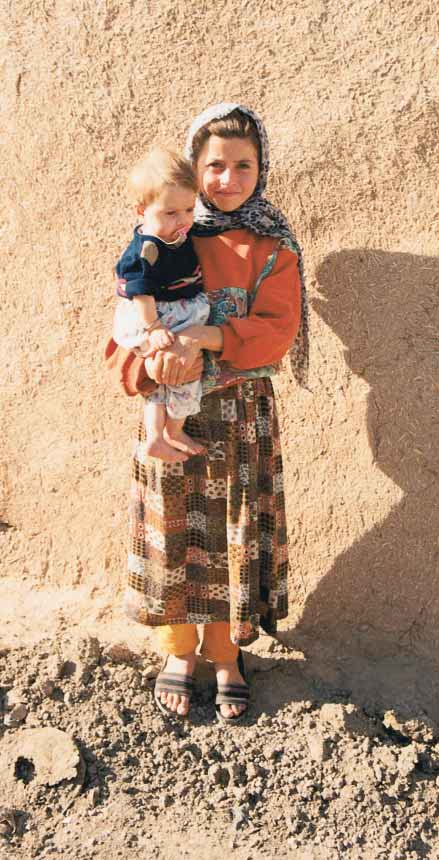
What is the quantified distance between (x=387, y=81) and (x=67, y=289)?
117cm

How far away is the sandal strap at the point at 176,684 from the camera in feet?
8.98

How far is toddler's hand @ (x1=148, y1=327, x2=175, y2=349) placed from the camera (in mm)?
2203

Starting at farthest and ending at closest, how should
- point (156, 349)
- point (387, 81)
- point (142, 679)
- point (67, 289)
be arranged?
point (67, 289), point (142, 679), point (387, 81), point (156, 349)

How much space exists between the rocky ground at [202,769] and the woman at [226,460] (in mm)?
114

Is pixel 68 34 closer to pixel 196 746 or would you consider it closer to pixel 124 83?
pixel 124 83

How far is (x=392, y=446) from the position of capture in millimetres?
2793

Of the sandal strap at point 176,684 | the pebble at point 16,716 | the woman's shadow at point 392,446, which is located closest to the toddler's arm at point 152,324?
the woman's shadow at point 392,446

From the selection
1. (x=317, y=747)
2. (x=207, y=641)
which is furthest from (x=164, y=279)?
(x=317, y=747)

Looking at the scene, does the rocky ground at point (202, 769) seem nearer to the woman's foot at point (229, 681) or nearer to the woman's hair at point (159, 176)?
the woman's foot at point (229, 681)

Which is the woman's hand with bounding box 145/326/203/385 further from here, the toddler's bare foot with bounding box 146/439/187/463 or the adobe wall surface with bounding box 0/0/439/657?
the adobe wall surface with bounding box 0/0/439/657

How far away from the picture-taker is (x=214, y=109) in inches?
90.8

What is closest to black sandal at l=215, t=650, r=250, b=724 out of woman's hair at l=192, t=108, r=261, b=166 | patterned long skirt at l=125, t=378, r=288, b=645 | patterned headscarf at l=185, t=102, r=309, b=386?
patterned long skirt at l=125, t=378, r=288, b=645

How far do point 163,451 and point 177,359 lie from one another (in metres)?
0.26

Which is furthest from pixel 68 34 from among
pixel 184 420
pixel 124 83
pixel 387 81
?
pixel 184 420
